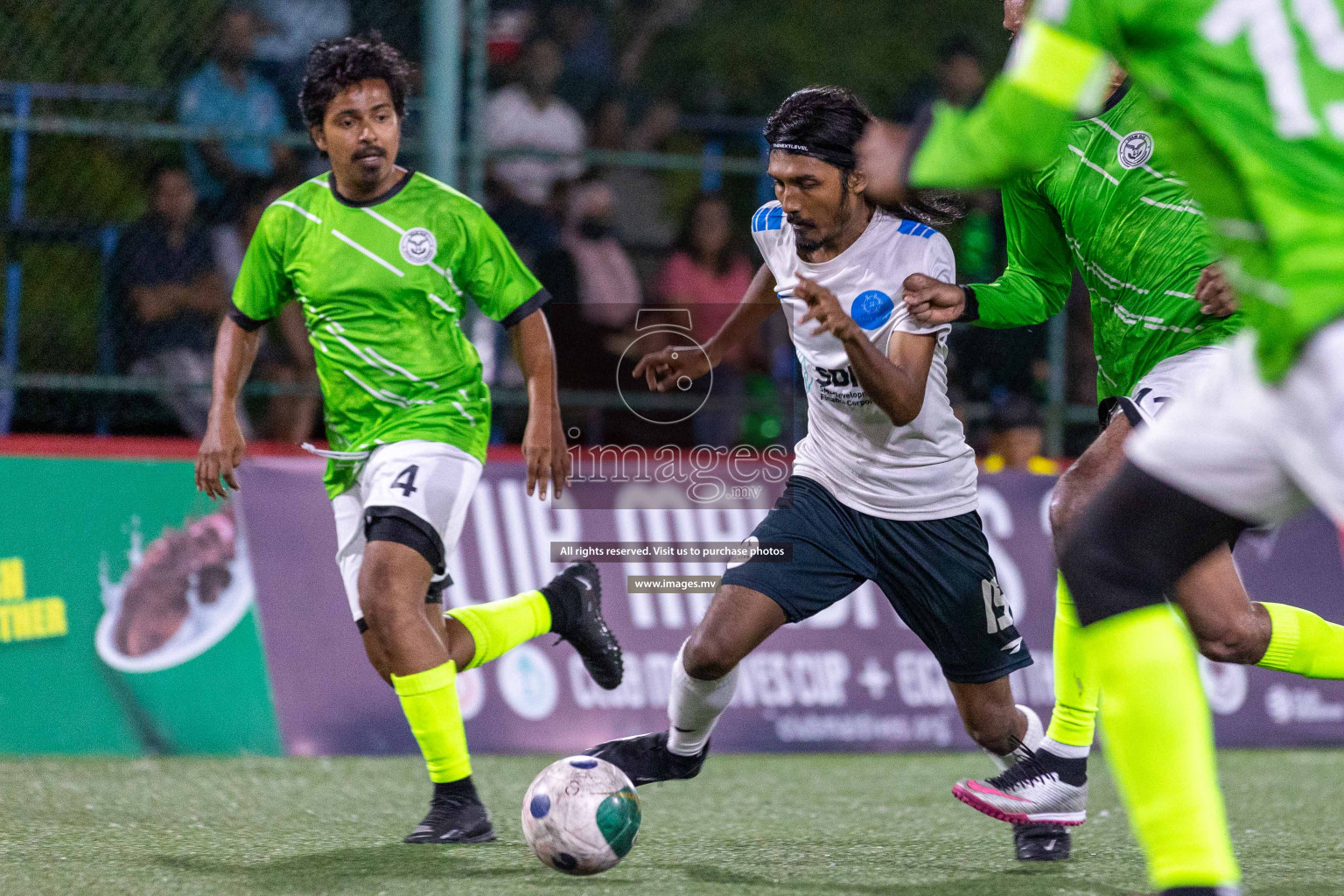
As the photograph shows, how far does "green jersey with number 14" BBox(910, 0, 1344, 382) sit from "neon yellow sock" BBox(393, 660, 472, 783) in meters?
2.31

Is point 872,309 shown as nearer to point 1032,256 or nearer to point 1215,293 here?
point 1032,256

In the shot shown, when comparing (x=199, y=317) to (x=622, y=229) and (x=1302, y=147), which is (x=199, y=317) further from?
(x=1302, y=147)

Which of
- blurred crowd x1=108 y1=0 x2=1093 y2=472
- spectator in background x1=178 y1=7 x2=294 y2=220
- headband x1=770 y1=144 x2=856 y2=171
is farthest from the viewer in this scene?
spectator in background x1=178 y1=7 x2=294 y2=220

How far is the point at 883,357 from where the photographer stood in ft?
12.3

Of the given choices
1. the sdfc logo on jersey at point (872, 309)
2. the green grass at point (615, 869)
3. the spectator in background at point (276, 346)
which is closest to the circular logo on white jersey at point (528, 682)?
the green grass at point (615, 869)

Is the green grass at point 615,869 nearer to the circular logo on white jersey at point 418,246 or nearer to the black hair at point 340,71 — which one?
the circular logo on white jersey at point 418,246

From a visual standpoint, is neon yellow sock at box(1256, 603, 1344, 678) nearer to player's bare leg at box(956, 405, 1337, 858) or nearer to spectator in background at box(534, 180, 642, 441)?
player's bare leg at box(956, 405, 1337, 858)

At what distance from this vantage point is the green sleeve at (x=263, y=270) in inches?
190

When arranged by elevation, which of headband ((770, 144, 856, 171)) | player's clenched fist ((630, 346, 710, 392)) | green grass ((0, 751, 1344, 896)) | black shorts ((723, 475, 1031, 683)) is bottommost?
green grass ((0, 751, 1344, 896))

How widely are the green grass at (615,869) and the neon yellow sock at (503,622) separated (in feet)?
1.73

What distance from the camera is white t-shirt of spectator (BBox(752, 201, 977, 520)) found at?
4141mm

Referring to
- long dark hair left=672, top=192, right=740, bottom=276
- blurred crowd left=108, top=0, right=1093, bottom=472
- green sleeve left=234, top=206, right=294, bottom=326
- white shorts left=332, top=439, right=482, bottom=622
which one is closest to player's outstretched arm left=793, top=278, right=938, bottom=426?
white shorts left=332, top=439, right=482, bottom=622

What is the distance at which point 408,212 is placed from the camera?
4781 mm

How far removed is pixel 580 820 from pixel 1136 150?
2.23 m
